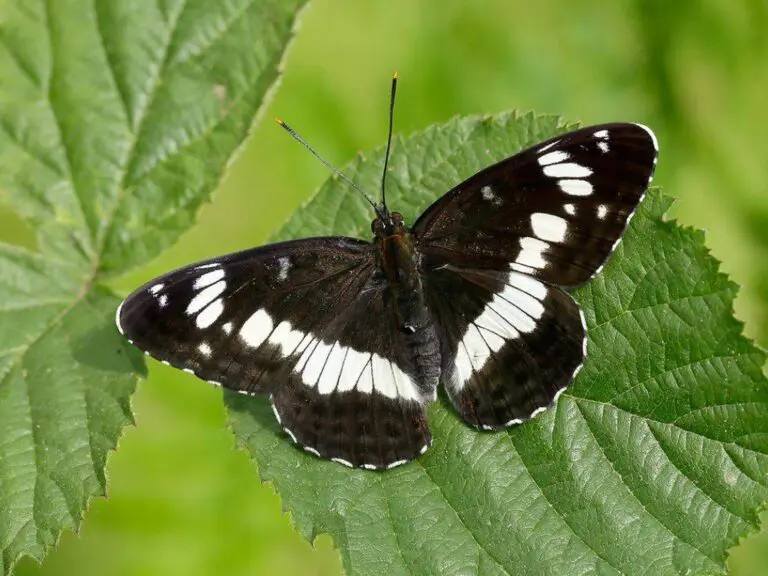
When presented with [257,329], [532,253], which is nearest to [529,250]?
[532,253]

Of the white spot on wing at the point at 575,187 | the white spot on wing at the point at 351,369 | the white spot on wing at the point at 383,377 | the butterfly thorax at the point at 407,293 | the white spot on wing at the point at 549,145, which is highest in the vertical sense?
the white spot on wing at the point at 549,145

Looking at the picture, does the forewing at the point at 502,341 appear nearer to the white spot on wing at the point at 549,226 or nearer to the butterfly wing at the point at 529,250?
the butterfly wing at the point at 529,250

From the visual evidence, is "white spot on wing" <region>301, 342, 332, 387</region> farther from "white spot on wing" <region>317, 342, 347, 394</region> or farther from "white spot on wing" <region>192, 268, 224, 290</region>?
"white spot on wing" <region>192, 268, 224, 290</region>

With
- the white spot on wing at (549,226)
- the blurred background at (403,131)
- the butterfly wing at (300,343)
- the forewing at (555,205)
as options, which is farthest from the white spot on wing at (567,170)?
the blurred background at (403,131)

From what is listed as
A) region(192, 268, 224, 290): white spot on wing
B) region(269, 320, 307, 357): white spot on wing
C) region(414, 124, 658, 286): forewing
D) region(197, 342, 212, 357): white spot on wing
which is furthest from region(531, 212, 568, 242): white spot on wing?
region(197, 342, 212, 357): white spot on wing

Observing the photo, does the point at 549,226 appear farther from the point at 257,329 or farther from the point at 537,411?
the point at 257,329
